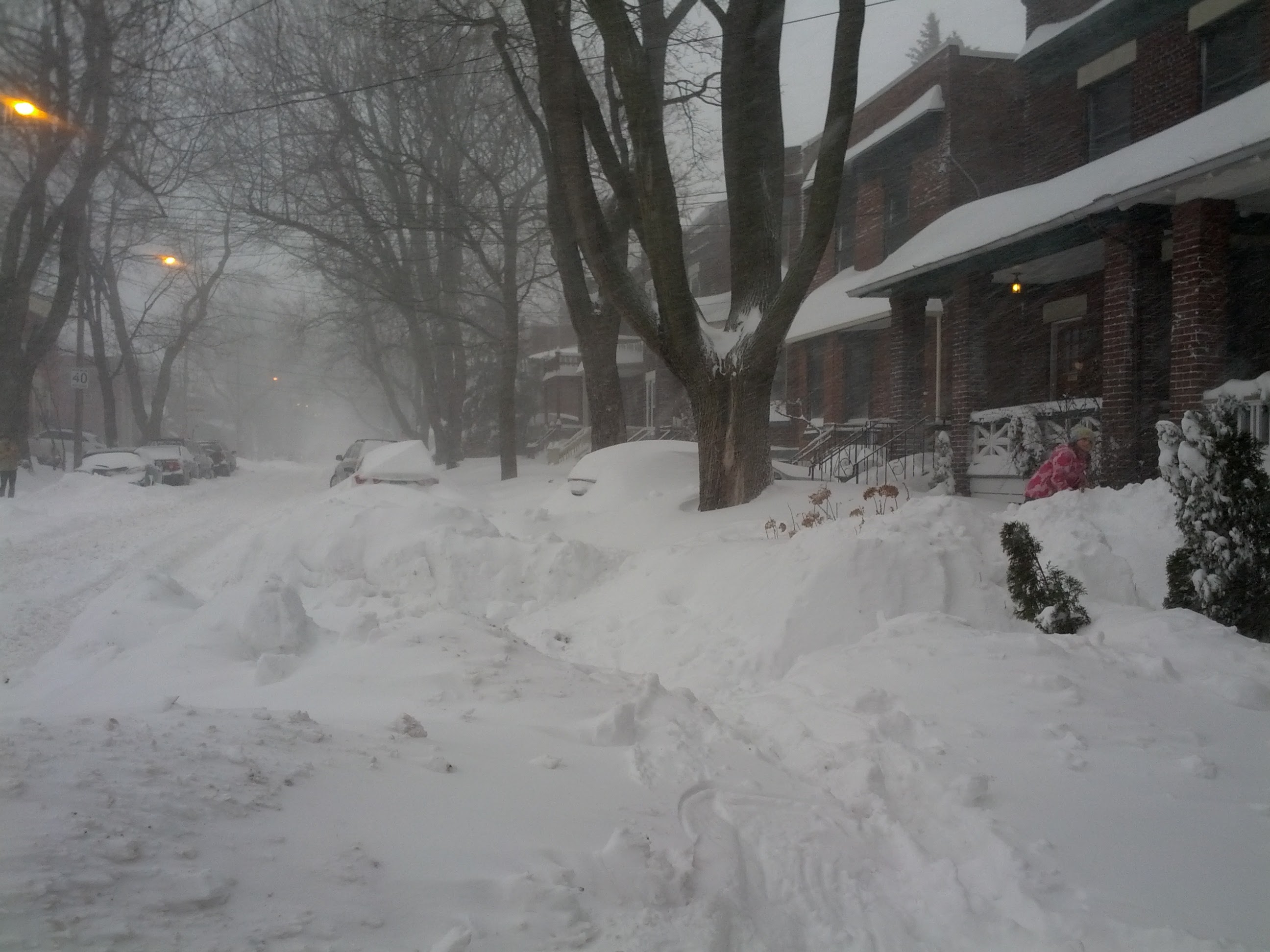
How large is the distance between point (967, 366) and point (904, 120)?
6.90 metres

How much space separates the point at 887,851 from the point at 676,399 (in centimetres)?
2712

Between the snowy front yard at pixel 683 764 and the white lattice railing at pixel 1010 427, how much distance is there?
4387mm

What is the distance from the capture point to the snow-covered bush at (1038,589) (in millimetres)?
5863

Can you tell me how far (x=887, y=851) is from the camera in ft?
11.7

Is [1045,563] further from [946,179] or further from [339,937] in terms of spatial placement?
[946,179]

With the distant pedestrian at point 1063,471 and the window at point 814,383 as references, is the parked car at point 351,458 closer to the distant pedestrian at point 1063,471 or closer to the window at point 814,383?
the window at point 814,383

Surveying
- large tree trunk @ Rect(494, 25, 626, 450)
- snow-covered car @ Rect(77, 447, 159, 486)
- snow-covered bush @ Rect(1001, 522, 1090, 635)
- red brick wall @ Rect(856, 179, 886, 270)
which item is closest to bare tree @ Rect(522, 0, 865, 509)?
large tree trunk @ Rect(494, 25, 626, 450)

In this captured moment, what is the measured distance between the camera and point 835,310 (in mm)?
20219

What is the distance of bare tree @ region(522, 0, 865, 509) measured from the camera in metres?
10.2

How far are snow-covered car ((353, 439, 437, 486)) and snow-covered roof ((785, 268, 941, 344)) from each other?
716 cm

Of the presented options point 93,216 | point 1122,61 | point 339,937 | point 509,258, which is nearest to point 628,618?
point 339,937

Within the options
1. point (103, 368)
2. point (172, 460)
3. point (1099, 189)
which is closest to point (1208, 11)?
point (1099, 189)

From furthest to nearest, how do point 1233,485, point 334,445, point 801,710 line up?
point 334,445 < point 1233,485 < point 801,710

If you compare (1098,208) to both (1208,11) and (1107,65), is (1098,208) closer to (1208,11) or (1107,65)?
(1208,11)
